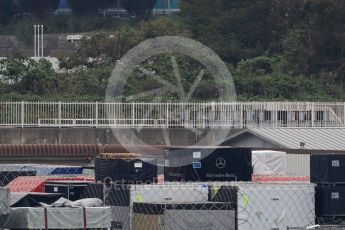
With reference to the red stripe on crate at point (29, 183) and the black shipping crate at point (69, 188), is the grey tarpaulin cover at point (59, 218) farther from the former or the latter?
the red stripe on crate at point (29, 183)

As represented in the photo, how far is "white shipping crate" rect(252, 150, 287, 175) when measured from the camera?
Answer: 102 ft

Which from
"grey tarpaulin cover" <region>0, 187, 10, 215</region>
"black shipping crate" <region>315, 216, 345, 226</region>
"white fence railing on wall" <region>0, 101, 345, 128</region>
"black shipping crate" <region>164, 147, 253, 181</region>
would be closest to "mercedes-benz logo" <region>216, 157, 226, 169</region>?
"black shipping crate" <region>164, 147, 253, 181</region>

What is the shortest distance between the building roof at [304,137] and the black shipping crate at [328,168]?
1123 centimetres

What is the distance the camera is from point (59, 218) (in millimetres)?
22484

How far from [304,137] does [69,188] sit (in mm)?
13637

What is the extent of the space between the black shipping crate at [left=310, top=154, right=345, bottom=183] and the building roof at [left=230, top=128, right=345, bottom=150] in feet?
36.8

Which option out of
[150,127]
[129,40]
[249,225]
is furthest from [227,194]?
[129,40]

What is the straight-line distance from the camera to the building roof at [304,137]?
37.3 metres

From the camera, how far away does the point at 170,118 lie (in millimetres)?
41094

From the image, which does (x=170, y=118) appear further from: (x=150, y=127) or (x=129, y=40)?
(x=129, y=40)

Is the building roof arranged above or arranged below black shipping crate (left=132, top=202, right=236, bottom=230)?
above

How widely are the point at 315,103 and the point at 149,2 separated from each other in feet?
104

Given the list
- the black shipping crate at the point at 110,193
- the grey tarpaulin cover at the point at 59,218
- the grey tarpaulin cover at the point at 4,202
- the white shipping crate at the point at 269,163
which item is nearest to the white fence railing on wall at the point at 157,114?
the white shipping crate at the point at 269,163

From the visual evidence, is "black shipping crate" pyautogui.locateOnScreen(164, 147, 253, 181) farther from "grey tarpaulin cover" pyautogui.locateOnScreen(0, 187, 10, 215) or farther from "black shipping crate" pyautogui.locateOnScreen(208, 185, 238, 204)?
"grey tarpaulin cover" pyautogui.locateOnScreen(0, 187, 10, 215)
